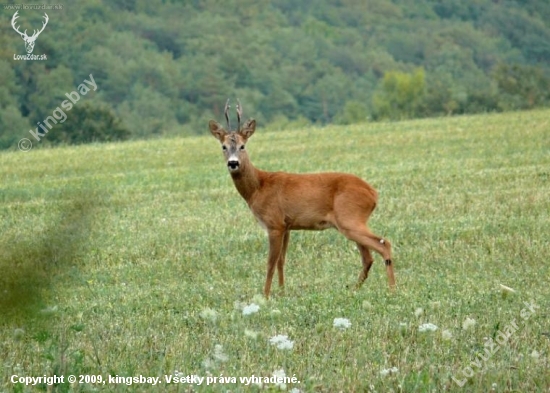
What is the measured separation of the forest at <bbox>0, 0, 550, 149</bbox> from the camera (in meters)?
44.5

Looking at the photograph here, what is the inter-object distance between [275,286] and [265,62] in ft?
194

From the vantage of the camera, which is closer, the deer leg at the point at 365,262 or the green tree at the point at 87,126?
the deer leg at the point at 365,262

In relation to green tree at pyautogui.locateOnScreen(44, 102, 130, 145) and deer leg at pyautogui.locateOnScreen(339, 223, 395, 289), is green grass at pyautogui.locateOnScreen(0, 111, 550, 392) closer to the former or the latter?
deer leg at pyautogui.locateOnScreen(339, 223, 395, 289)

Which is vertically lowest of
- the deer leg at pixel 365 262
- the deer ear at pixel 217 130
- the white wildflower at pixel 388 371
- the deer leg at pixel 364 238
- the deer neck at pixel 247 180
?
the deer leg at pixel 365 262

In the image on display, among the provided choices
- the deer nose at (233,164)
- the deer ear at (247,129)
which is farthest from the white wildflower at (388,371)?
the deer ear at (247,129)

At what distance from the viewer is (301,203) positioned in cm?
1046

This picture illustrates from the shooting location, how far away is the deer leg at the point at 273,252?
33.1ft

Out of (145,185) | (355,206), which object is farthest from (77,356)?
(145,185)

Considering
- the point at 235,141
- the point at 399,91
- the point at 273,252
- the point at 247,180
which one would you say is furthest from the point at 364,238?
the point at 399,91

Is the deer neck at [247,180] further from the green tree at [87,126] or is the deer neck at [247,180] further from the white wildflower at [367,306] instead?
the green tree at [87,126]

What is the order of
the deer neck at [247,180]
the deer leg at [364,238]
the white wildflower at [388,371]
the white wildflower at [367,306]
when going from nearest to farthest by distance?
the white wildflower at [388,371], the white wildflower at [367,306], the deer leg at [364,238], the deer neck at [247,180]

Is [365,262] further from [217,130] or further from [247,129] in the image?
[217,130]

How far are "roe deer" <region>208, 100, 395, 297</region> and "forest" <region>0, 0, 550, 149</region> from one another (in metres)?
23.7
